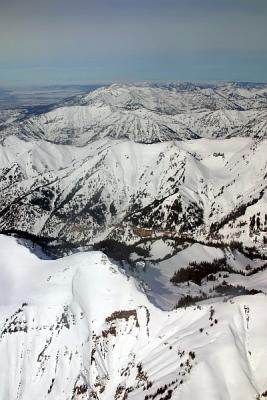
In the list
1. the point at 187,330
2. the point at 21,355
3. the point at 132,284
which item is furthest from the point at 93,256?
the point at 187,330

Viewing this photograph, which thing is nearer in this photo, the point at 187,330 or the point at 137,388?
the point at 137,388

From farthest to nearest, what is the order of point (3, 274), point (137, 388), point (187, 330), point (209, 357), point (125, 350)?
1. point (3, 274)
2. point (125, 350)
3. point (187, 330)
4. point (137, 388)
5. point (209, 357)

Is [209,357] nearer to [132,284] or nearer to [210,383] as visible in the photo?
[210,383]

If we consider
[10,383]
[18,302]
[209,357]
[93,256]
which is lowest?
[10,383]

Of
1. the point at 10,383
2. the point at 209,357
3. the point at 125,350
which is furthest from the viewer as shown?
the point at 10,383

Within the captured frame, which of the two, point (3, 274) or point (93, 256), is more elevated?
point (93, 256)

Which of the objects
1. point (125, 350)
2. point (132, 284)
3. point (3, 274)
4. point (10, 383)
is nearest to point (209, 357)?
point (125, 350)

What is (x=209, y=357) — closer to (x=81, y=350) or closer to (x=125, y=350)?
(x=125, y=350)
